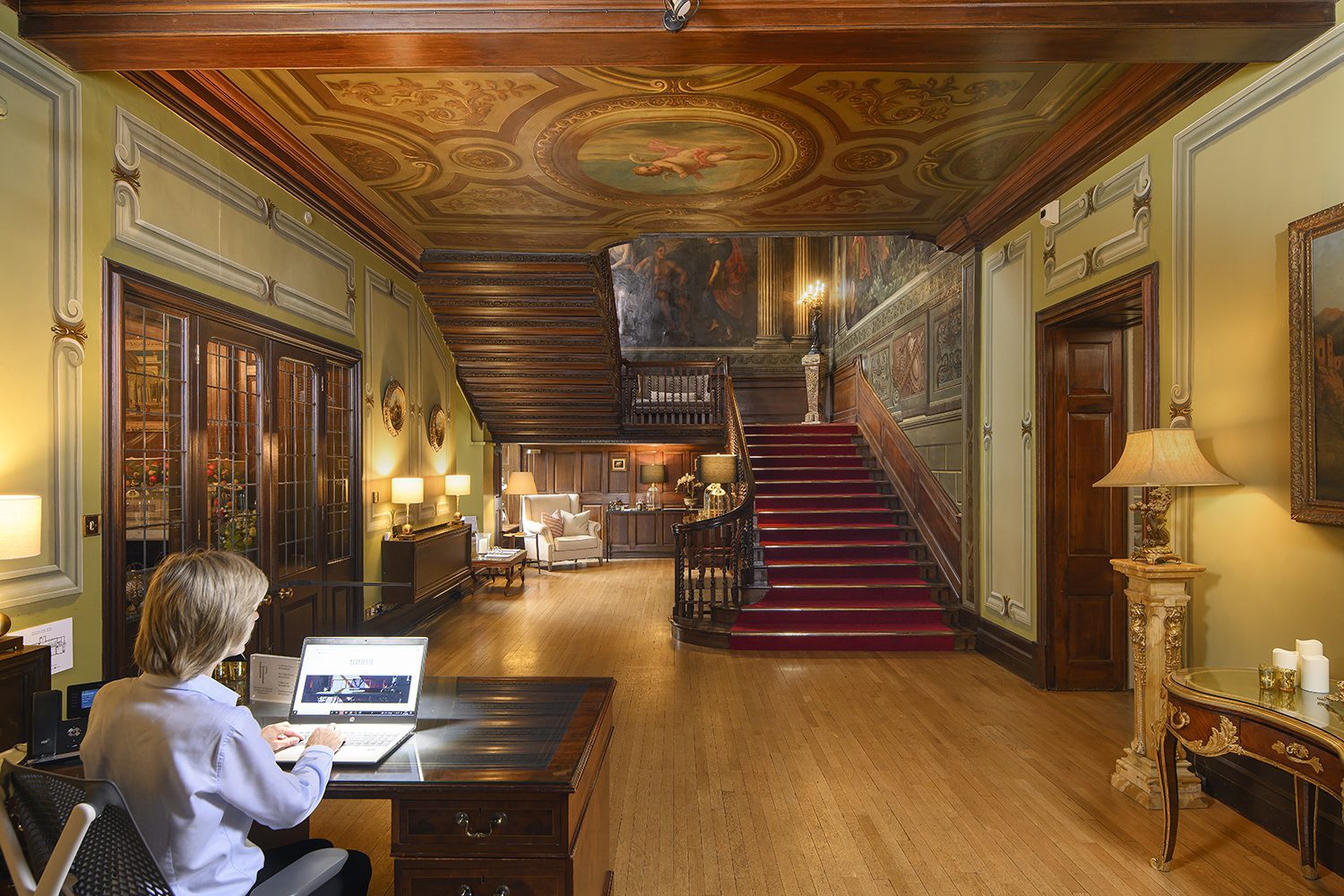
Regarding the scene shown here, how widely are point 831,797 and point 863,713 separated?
1.24m

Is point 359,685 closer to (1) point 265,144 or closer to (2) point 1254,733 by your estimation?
(2) point 1254,733

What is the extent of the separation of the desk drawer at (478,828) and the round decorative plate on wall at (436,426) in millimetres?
6505

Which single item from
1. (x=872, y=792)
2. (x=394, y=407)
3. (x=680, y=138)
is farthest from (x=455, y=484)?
(x=872, y=792)

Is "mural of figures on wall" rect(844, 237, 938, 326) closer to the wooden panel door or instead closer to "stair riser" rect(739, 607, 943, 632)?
the wooden panel door

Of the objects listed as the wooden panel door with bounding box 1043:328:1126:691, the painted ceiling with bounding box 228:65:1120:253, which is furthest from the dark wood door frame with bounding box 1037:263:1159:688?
the painted ceiling with bounding box 228:65:1120:253

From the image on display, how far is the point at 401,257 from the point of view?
6.88 meters

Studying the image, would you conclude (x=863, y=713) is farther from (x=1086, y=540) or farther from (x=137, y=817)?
(x=137, y=817)

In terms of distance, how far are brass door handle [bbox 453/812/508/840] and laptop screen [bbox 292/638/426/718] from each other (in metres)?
0.42

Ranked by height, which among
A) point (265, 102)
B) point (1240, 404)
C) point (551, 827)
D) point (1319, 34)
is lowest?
point (551, 827)

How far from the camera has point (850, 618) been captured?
642 centimetres

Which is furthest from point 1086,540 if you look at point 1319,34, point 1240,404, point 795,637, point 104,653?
point 104,653

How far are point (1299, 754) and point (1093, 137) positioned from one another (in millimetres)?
3501

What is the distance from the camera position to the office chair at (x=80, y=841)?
118 centimetres

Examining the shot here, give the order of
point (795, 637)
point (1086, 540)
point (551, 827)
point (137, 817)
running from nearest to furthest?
point (137, 817) → point (551, 827) → point (1086, 540) → point (795, 637)
